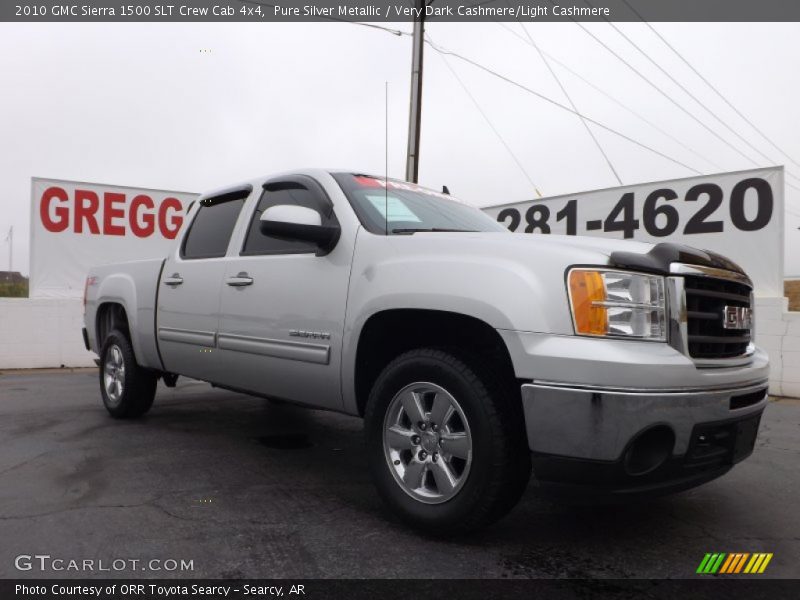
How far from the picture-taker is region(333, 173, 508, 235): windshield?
11.4ft

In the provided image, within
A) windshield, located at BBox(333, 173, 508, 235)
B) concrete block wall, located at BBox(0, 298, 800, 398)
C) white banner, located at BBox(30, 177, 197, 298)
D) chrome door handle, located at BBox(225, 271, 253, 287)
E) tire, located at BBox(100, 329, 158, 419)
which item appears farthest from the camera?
white banner, located at BBox(30, 177, 197, 298)

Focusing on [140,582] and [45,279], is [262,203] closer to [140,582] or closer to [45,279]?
[140,582]

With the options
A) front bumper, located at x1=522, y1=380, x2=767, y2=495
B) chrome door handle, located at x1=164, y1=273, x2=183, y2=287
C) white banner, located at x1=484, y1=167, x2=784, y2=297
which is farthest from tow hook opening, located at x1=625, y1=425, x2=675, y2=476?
white banner, located at x1=484, y1=167, x2=784, y2=297

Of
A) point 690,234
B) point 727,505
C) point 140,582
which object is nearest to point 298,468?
point 140,582

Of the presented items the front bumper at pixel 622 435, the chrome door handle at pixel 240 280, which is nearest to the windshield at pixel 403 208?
the chrome door handle at pixel 240 280

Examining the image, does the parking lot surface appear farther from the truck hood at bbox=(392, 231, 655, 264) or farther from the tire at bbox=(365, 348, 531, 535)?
the truck hood at bbox=(392, 231, 655, 264)

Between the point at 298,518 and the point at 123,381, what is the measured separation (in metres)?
3.03

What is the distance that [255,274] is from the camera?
3904 mm

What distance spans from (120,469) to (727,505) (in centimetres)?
359

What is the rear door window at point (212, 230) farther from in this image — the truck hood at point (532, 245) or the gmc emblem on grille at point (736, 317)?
the gmc emblem on grille at point (736, 317)

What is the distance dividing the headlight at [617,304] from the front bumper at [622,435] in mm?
246

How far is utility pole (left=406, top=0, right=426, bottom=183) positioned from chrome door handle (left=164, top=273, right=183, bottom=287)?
792 cm

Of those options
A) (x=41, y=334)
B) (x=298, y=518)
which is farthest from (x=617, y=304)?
(x=41, y=334)

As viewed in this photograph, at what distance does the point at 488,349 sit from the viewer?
116 inches
